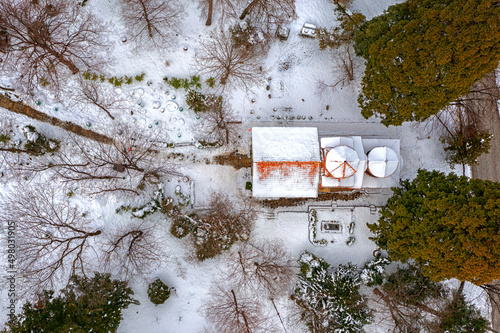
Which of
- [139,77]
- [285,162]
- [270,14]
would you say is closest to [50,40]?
[139,77]

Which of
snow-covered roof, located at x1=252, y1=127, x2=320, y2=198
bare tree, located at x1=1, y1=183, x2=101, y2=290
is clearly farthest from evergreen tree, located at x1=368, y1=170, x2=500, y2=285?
bare tree, located at x1=1, y1=183, x2=101, y2=290

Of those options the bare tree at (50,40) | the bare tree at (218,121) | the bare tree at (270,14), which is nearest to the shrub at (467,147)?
the bare tree at (270,14)

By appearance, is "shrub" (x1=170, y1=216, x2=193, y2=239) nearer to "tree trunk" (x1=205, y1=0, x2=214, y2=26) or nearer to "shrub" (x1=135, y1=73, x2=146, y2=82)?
"shrub" (x1=135, y1=73, x2=146, y2=82)

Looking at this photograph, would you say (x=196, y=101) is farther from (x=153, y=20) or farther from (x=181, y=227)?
(x=181, y=227)

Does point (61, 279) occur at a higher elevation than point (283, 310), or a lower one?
higher

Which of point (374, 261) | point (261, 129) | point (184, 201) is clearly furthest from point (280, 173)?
point (374, 261)

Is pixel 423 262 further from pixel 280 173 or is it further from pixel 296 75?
pixel 296 75

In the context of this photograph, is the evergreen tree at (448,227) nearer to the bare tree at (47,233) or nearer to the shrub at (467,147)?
the shrub at (467,147)
